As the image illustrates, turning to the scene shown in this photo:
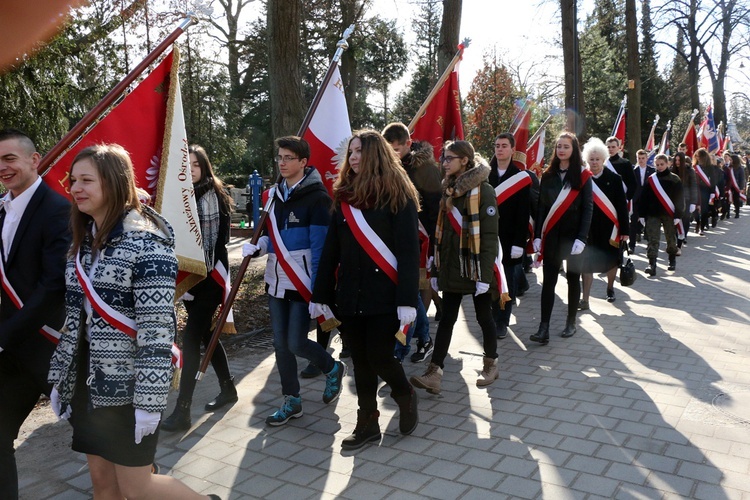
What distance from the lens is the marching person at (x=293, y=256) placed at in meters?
4.79

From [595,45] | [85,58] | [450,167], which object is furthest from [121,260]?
[595,45]

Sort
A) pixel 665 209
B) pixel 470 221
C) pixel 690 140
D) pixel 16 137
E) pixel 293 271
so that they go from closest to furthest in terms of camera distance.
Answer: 1. pixel 16 137
2. pixel 293 271
3. pixel 470 221
4. pixel 665 209
5. pixel 690 140


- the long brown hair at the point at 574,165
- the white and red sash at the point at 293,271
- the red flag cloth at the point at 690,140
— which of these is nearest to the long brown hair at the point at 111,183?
the white and red sash at the point at 293,271

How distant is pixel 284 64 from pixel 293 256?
461 cm

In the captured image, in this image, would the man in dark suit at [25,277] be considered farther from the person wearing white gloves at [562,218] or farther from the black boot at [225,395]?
the person wearing white gloves at [562,218]

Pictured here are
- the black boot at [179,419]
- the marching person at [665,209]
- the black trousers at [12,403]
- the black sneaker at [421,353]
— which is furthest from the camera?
the marching person at [665,209]

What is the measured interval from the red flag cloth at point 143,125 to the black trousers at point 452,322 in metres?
2.32

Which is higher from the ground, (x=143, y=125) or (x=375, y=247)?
(x=143, y=125)

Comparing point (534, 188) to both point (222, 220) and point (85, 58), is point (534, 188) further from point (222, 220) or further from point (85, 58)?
point (85, 58)

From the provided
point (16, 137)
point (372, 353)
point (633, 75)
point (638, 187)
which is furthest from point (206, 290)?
point (633, 75)

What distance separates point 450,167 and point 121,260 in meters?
3.19

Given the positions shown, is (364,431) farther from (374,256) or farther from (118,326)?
(118,326)

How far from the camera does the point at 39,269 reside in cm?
340

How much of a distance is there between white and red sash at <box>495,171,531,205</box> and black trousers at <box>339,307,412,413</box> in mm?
2891
